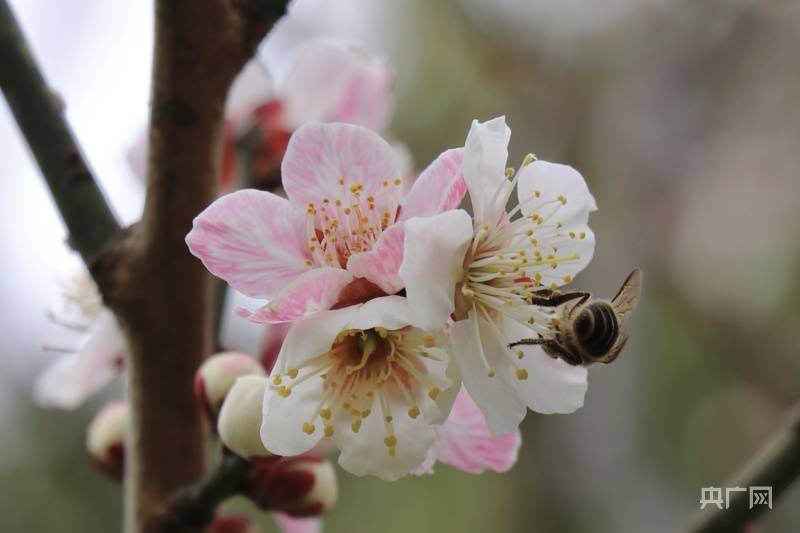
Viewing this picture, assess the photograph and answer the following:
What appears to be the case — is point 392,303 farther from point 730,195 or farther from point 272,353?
point 730,195

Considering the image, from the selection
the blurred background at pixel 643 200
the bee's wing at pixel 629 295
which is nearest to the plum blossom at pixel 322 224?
the bee's wing at pixel 629 295

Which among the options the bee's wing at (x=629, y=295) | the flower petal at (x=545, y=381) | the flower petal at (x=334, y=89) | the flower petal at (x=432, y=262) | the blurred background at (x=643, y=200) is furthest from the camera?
the blurred background at (x=643, y=200)

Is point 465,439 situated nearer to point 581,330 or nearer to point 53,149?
point 581,330

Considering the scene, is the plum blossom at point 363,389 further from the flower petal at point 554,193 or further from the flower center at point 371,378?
the flower petal at point 554,193

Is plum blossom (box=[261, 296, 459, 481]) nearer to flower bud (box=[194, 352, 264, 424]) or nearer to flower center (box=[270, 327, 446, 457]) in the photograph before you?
flower center (box=[270, 327, 446, 457])

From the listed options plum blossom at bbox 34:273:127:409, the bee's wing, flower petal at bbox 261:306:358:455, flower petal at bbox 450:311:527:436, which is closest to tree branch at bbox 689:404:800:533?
the bee's wing

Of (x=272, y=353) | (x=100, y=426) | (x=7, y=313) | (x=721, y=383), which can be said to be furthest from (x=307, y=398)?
(x=7, y=313)

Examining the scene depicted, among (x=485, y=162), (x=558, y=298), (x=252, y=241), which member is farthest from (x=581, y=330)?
(x=252, y=241)
